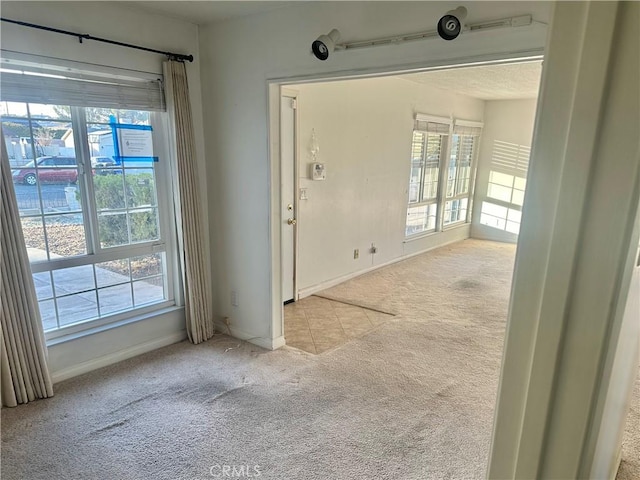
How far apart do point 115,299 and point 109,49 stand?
71.1 inches

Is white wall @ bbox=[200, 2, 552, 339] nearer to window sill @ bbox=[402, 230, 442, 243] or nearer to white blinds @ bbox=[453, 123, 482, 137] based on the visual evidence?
window sill @ bbox=[402, 230, 442, 243]

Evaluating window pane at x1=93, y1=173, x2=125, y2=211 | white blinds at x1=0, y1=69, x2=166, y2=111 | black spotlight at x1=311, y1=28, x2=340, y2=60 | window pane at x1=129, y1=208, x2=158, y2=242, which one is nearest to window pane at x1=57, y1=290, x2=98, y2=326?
window pane at x1=129, y1=208, x2=158, y2=242

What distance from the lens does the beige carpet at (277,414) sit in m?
2.14

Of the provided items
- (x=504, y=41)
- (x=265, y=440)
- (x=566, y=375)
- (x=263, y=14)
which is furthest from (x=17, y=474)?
(x=504, y=41)

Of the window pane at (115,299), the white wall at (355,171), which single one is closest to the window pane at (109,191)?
the window pane at (115,299)

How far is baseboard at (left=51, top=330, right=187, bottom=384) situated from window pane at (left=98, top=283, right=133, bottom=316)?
1.07ft

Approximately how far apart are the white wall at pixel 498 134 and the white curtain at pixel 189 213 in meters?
6.14

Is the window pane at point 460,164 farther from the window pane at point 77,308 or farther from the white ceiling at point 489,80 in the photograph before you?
the window pane at point 77,308


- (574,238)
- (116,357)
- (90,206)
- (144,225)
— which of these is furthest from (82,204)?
(574,238)

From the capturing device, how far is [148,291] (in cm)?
340

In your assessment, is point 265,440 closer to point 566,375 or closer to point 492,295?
point 566,375

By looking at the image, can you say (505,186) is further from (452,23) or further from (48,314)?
(48,314)

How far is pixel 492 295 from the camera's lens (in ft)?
15.8

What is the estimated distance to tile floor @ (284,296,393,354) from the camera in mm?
3586
